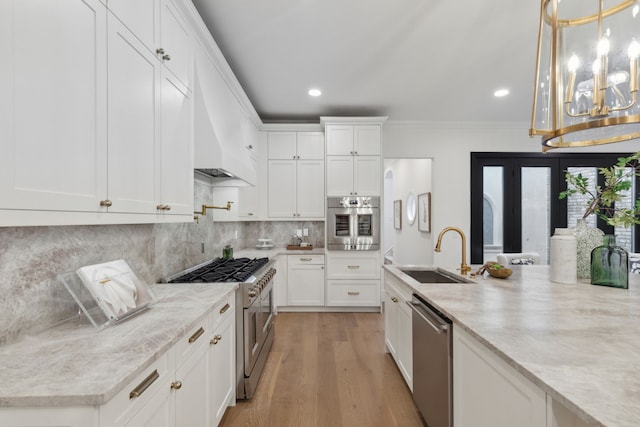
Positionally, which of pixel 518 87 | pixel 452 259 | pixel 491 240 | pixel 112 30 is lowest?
pixel 452 259

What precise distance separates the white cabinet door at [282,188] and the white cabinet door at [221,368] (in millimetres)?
2583

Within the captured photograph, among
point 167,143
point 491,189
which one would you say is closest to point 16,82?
point 167,143

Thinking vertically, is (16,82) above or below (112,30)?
below

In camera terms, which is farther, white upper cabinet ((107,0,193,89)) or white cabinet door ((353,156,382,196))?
white cabinet door ((353,156,382,196))

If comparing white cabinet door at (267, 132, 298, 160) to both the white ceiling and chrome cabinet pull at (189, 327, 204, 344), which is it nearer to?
the white ceiling

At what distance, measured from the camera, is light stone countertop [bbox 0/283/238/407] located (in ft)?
2.58

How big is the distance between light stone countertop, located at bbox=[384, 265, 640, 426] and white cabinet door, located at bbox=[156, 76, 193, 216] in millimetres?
1561

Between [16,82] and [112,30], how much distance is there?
546mm

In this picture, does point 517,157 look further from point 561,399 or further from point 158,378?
point 158,378

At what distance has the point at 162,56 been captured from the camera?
162cm

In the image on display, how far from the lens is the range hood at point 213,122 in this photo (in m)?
2.12

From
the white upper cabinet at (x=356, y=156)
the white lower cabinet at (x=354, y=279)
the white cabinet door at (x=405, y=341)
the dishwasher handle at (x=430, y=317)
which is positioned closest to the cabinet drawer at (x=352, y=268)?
the white lower cabinet at (x=354, y=279)

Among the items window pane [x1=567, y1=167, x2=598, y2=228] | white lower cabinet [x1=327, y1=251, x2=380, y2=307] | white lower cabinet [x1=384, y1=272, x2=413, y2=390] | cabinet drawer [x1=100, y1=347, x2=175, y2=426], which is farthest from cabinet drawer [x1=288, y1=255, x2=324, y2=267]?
window pane [x1=567, y1=167, x2=598, y2=228]

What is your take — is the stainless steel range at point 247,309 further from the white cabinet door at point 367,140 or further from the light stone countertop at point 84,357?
the white cabinet door at point 367,140
